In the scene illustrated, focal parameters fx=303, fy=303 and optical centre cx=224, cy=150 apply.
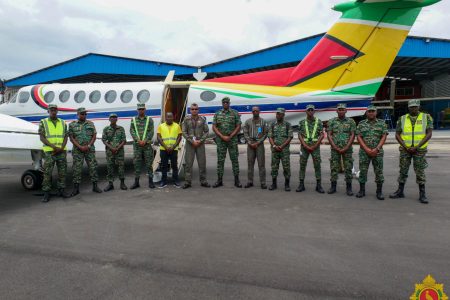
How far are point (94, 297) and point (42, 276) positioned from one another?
82cm

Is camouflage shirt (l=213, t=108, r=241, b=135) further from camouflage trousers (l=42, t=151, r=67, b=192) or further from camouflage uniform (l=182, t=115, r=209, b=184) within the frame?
camouflage trousers (l=42, t=151, r=67, b=192)

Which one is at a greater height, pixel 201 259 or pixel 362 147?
pixel 362 147

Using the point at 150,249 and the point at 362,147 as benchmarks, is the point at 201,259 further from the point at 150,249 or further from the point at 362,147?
the point at 362,147

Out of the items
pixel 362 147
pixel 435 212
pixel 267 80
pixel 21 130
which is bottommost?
pixel 435 212

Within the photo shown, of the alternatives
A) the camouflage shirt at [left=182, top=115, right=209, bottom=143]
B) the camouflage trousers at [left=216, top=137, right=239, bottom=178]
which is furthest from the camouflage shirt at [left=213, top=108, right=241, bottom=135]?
the camouflage shirt at [left=182, top=115, right=209, bottom=143]

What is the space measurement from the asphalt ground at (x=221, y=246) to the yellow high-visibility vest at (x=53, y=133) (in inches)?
35.4

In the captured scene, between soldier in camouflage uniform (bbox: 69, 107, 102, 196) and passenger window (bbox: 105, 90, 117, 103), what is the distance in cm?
281

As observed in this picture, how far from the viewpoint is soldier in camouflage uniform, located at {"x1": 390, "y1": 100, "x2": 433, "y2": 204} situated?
19.7ft

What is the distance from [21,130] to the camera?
6.19 meters

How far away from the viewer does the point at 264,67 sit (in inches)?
1061

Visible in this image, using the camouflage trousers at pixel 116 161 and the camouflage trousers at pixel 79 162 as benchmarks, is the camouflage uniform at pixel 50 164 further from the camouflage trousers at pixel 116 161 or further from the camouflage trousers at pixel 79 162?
the camouflage trousers at pixel 116 161

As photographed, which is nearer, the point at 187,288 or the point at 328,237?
the point at 187,288

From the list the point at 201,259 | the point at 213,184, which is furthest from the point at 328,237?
the point at 213,184

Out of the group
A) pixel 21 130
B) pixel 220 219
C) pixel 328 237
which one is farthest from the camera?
pixel 21 130
